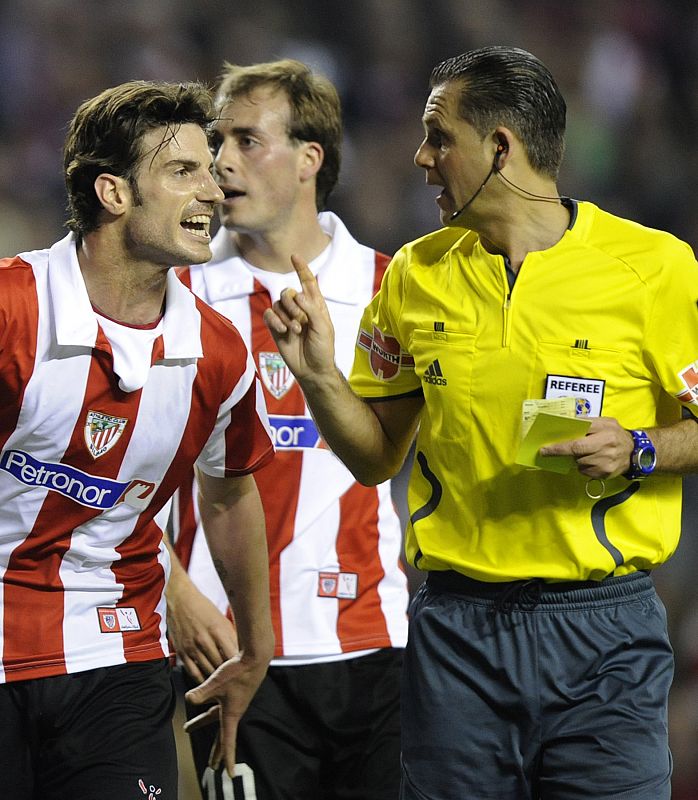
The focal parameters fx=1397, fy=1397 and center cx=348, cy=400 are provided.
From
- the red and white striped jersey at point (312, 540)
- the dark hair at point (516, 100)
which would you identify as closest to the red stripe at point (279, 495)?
the red and white striped jersey at point (312, 540)

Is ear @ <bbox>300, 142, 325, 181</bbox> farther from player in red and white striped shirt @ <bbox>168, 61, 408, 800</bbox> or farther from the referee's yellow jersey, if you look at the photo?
the referee's yellow jersey

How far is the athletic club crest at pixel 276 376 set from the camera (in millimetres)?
3953

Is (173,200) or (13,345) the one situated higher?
(173,200)

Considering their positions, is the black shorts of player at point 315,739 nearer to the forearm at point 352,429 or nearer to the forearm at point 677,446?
the forearm at point 352,429

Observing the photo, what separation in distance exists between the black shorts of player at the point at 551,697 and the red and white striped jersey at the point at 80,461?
76cm

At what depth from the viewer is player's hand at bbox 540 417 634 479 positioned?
2695mm

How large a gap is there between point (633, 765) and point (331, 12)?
691cm

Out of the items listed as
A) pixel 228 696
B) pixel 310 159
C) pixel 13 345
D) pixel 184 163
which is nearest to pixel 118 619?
pixel 228 696

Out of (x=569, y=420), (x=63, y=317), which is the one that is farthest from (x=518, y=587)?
(x=63, y=317)

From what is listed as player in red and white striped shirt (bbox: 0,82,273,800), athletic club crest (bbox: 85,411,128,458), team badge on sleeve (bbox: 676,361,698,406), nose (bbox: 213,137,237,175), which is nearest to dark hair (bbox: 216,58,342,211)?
nose (bbox: 213,137,237,175)

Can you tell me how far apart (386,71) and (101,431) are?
6.23 m

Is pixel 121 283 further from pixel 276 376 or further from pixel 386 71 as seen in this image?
pixel 386 71

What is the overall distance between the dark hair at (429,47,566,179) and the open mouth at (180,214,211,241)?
2.32 ft

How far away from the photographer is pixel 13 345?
3004 millimetres
